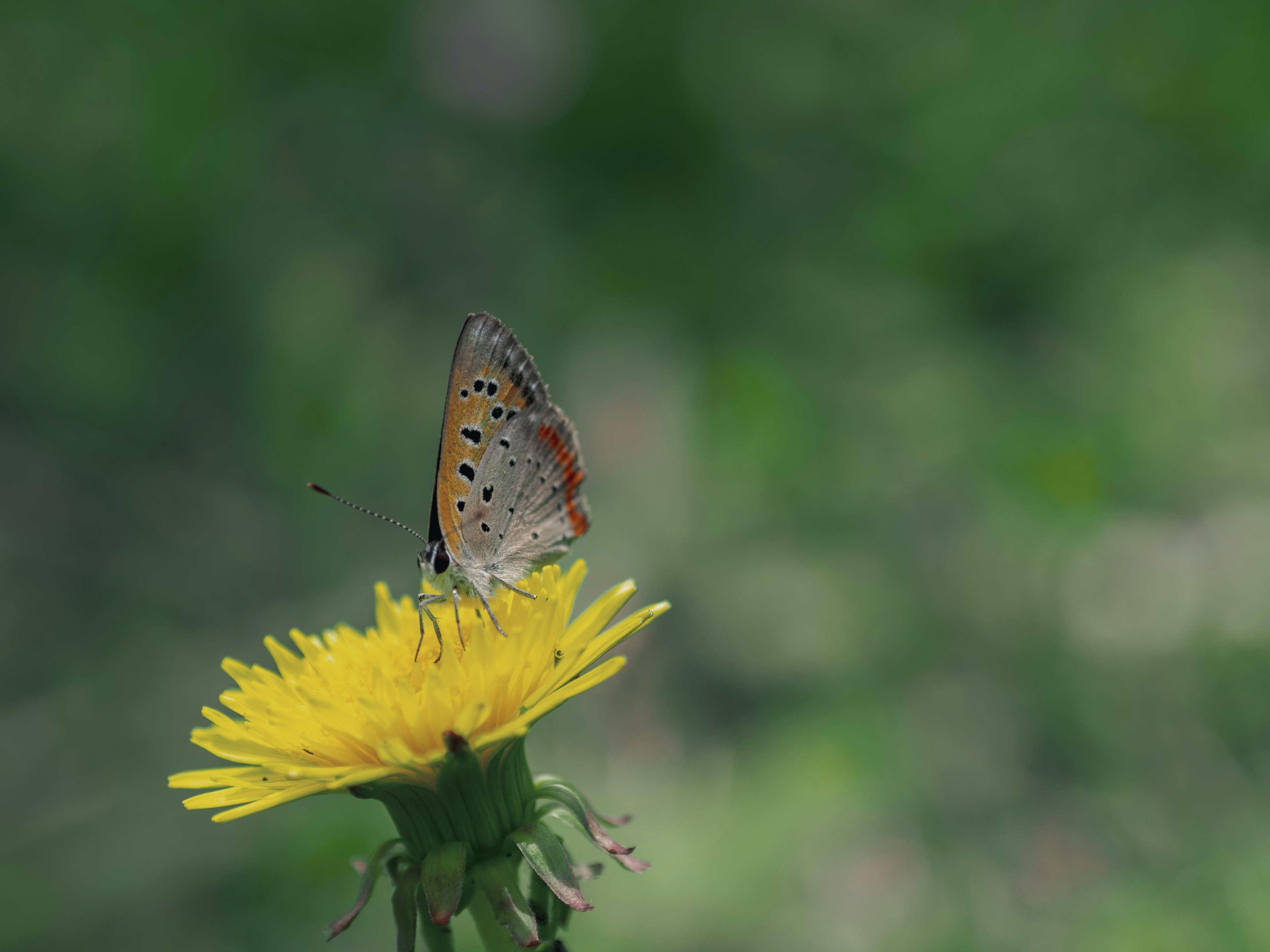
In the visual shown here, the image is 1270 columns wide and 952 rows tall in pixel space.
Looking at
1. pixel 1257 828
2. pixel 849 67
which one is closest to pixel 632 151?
pixel 849 67

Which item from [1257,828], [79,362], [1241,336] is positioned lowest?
[1257,828]

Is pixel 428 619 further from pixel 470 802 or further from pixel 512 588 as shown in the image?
pixel 470 802

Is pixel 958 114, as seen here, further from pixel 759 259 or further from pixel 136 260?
pixel 136 260

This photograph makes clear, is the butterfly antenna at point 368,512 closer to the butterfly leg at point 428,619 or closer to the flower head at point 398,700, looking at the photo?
the butterfly leg at point 428,619

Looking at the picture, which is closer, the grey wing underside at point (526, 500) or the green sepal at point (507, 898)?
the green sepal at point (507, 898)

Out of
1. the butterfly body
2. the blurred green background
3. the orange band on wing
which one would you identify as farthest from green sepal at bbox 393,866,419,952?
the blurred green background

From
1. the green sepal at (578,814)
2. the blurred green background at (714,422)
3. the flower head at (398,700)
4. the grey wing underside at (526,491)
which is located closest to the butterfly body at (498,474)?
the grey wing underside at (526,491)
